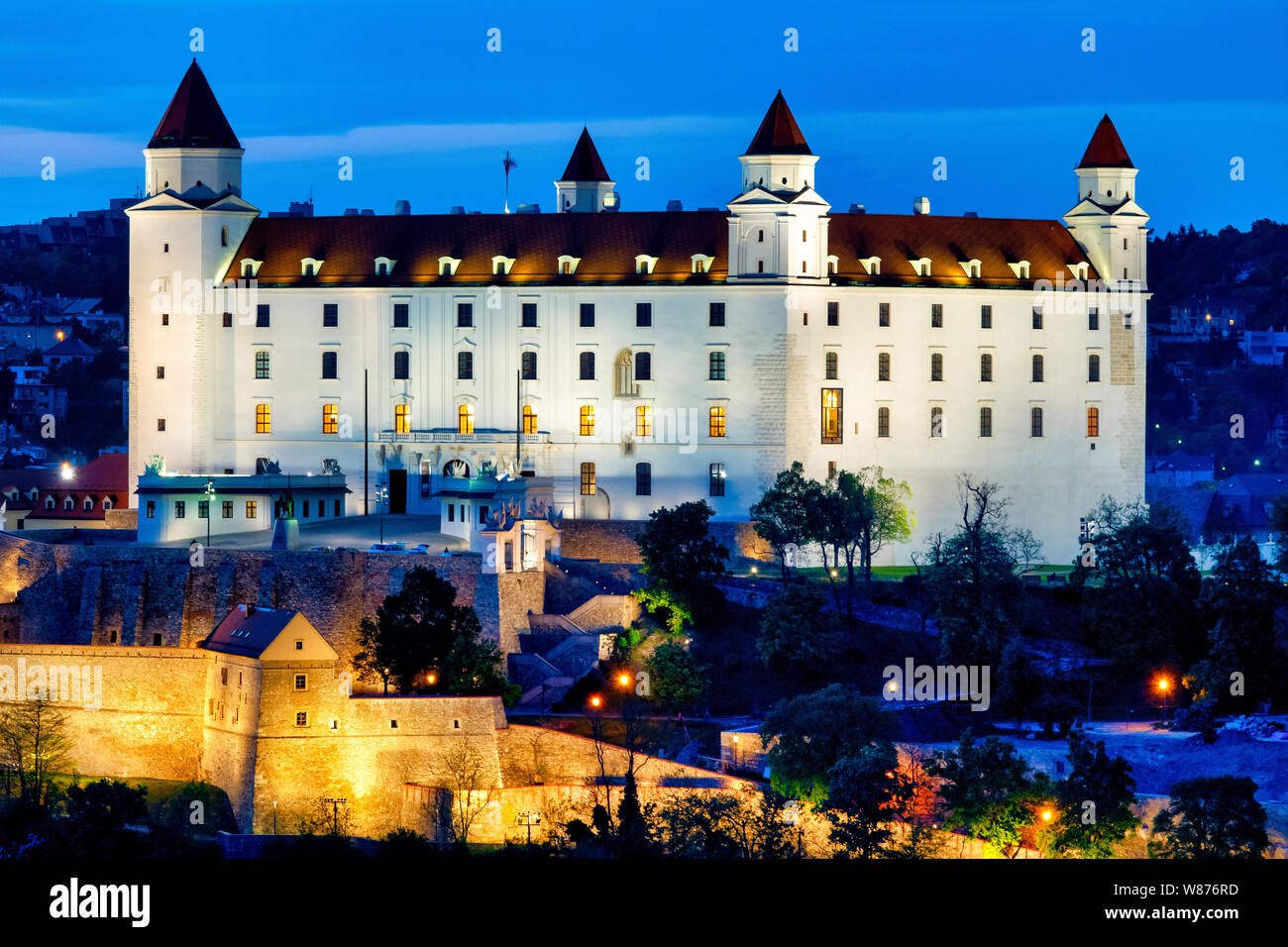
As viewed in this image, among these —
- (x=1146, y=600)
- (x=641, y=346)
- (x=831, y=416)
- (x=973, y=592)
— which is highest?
(x=641, y=346)

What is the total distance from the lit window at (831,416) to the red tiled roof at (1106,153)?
12.9m

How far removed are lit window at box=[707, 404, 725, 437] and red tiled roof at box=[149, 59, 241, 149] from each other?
17.3 metres

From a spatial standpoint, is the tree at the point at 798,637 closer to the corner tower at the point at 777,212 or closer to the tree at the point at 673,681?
the tree at the point at 673,681

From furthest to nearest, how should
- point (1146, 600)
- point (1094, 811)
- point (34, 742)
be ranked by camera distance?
point (1146, 600) → point (34, 742) → point (1094, 811)

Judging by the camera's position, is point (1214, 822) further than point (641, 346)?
No

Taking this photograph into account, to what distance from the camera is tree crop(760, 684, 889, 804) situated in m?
52.9

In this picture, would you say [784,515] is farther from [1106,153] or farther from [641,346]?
[1106,153]

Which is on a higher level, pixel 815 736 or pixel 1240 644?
pixel 1240 644

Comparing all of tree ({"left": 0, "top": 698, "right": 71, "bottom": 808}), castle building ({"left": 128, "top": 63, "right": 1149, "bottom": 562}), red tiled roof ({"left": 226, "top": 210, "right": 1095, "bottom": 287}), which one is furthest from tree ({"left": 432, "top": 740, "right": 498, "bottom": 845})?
red tiled roof ({"left": 226, "top": 210, "right": 1095, "bottom": 287})

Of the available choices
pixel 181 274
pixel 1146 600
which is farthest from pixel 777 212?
pixel 181 274

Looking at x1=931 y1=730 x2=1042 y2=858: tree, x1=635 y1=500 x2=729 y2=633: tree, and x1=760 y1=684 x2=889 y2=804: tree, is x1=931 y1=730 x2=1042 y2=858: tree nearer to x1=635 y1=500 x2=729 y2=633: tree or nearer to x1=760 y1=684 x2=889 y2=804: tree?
x1=760 y1=684 x2=889 y2=804: tree

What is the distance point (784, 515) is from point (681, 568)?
5717 mm

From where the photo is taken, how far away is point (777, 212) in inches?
2874
